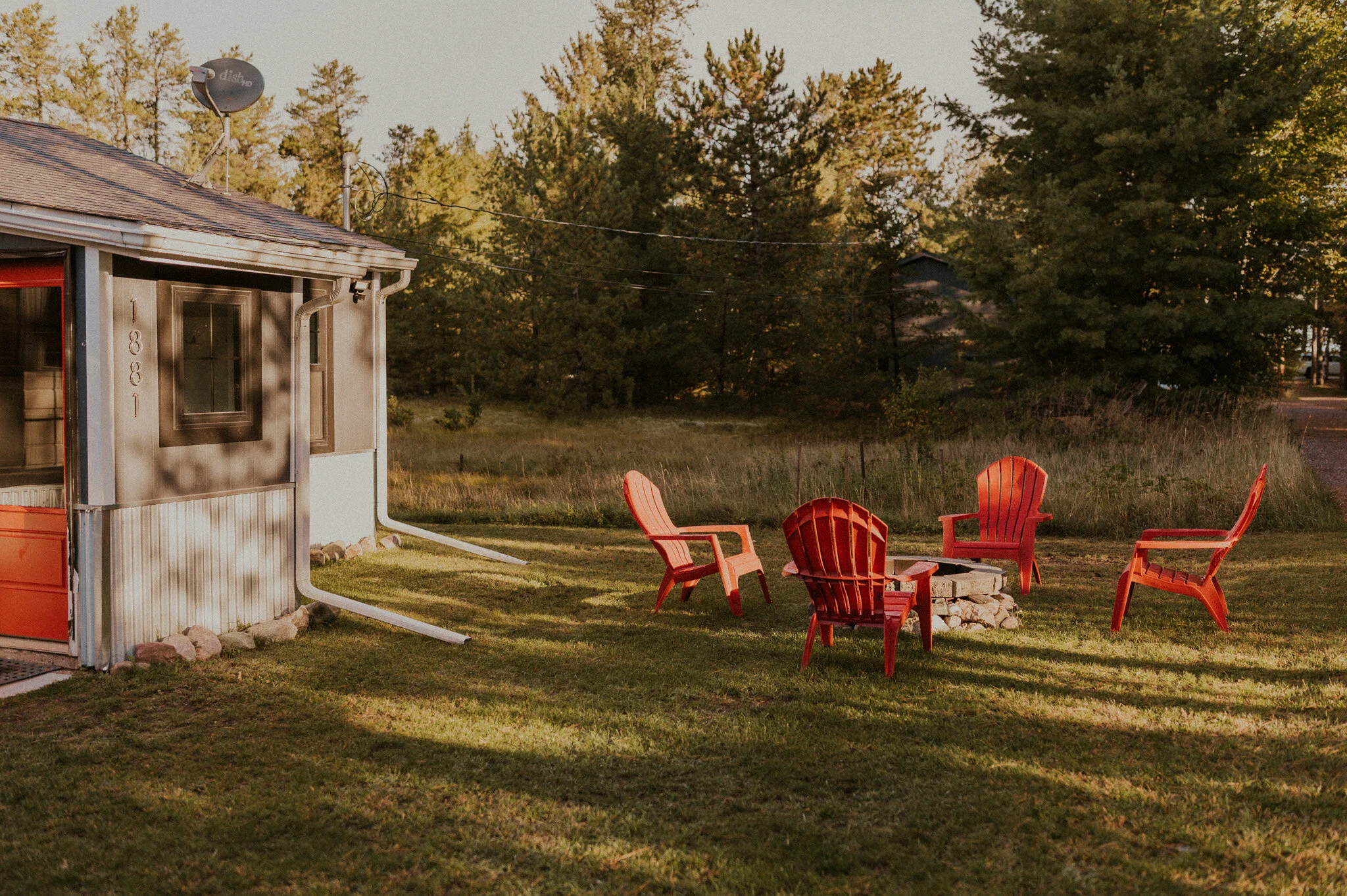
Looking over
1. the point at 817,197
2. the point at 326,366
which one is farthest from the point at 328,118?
the point at 326,366

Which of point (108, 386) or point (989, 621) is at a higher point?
point (108, 386)

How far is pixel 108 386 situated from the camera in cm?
531

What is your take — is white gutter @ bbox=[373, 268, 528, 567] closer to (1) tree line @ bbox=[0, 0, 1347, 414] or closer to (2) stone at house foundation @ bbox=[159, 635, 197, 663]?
(2) stone at house foundation @ bbox=[159, 635, 197, 663]

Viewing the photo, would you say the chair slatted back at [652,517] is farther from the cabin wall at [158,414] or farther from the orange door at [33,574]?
the orange door at [33,574]

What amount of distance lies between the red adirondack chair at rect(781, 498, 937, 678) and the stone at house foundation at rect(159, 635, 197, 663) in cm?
330

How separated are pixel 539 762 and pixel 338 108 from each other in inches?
1752

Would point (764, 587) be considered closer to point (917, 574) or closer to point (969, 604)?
point (969, 604)

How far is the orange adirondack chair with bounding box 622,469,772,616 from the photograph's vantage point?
686 cm

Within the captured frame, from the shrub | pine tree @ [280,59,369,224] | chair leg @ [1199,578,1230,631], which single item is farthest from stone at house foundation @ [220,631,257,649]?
pine tree @ [280,59,369,224]

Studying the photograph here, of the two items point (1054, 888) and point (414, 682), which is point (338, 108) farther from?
point (1054, 888)

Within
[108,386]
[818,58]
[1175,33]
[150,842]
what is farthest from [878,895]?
[818,58]

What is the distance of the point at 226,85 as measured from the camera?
683cm

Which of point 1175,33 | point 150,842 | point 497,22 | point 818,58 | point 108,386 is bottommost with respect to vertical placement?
point 150,842

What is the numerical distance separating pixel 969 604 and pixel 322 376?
577cm
